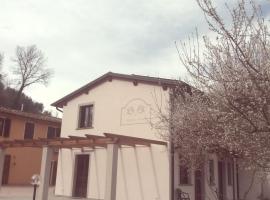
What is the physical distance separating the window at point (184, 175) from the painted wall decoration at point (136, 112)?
271 cm

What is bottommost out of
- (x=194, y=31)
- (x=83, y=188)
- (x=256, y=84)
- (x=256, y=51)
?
(x=83, y=188)

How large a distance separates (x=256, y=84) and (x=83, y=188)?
15.6m

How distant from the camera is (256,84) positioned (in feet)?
15.3

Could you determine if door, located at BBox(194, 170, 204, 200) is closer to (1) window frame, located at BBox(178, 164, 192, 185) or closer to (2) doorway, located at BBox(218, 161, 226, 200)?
(1) window frame, located at BBox(178, 164, 192, 185)

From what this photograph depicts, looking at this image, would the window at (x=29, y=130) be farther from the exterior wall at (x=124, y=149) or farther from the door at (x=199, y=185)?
the door at (x=199, y=185)

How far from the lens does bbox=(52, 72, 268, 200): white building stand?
53.5 feet

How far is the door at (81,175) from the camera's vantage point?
742 inches

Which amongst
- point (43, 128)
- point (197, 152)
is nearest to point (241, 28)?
point (197, 152)

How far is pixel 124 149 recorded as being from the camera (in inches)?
691

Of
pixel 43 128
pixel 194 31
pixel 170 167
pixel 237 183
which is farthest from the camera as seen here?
pixel 43 128

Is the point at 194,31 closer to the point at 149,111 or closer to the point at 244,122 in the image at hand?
the point at 244,122

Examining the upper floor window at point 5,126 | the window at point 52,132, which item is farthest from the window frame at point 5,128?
the window at point 52,132

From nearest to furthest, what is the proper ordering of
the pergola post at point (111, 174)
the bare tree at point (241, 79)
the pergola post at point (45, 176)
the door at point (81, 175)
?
the bare tree at point (241, 79), the pergola post at point (111, 174), the pergola post at point (45, 176), the door at point (81, 175)

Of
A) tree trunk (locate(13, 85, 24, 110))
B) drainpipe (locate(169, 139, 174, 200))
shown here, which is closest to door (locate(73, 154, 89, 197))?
drainpipe (locate(169, 139, 174, 200))
